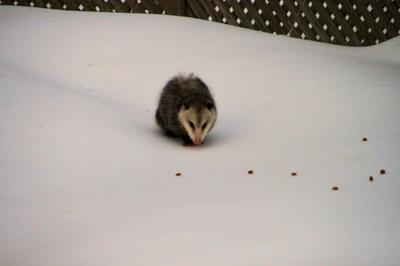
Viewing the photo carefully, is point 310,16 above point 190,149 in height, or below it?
above

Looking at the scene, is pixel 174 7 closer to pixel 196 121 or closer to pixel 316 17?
pixel 316 17

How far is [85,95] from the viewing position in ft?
18.4

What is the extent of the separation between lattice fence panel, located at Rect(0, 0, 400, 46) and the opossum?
2935mm

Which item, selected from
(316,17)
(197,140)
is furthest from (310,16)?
(197,140)

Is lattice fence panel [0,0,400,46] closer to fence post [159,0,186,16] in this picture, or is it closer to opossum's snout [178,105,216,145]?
fence post [159,0,186,16]

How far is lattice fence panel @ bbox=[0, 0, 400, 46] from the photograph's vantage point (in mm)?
7695

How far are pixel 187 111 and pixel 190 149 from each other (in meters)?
0.30

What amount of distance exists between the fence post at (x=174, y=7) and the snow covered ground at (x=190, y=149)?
0.24m

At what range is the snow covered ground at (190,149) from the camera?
286 cm

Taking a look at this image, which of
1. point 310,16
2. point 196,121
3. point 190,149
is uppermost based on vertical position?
point 310,16

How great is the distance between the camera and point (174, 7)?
7.88 metres

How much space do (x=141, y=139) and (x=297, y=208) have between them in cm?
176

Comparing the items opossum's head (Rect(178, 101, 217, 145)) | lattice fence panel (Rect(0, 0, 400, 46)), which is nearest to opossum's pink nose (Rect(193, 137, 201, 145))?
opossum's head (Rect(178, 101, 217, 145))

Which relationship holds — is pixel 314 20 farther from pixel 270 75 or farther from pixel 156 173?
pixel 156 173
